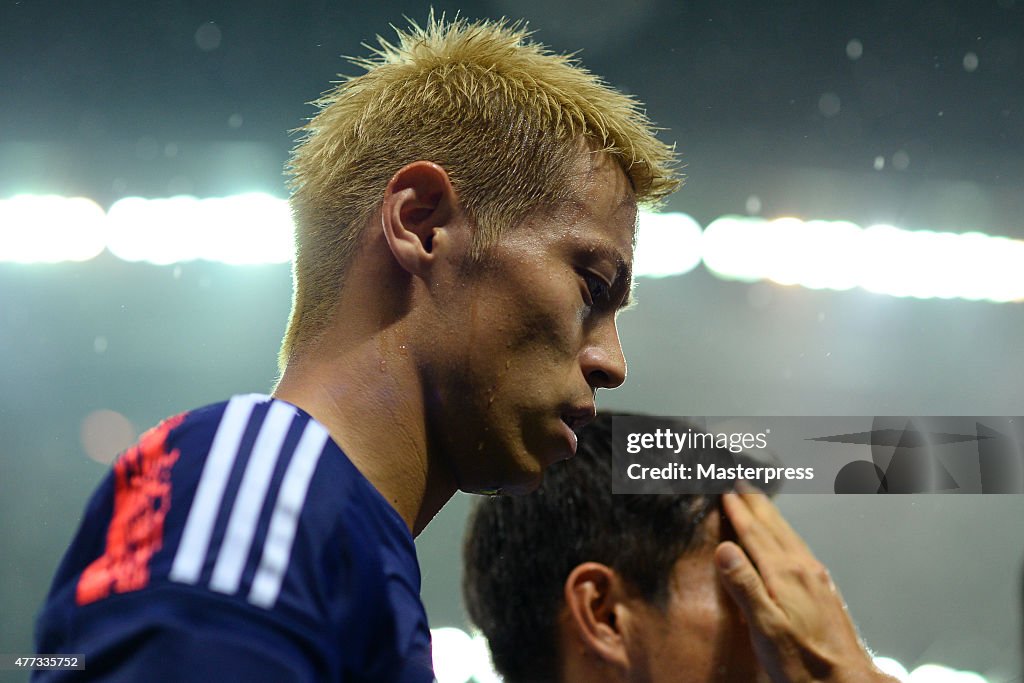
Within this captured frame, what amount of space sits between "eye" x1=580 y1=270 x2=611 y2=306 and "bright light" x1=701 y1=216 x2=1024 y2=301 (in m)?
1.55

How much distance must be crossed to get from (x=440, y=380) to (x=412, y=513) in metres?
0.10

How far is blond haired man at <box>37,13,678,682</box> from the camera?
1.62 feet

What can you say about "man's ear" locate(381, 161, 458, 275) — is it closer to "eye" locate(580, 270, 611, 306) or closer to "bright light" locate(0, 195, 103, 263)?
"eye" locate(580, 270, 611, 306)

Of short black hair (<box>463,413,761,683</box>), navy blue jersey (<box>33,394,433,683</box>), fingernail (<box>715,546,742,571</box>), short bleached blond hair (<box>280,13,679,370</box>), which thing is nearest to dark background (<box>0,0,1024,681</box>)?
short black hair (<box>463,413,761,683</box>)

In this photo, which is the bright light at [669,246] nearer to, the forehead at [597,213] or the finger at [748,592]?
the finger at [748,592]

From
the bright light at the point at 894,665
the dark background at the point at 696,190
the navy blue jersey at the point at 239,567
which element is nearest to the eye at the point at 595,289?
the navy blue jersey at the point at 239,567

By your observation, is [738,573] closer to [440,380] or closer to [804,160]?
[440,380]

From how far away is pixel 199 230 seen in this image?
2193mm

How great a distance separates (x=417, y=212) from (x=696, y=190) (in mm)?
1579

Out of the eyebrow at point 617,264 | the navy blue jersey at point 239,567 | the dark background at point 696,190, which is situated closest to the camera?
the navy blue jersey at point 239,567

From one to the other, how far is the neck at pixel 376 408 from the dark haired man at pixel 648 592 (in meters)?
0.40

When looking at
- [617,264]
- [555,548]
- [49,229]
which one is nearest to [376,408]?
[617,264]

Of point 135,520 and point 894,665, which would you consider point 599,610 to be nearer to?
point 135,520

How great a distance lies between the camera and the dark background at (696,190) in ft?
6.51
